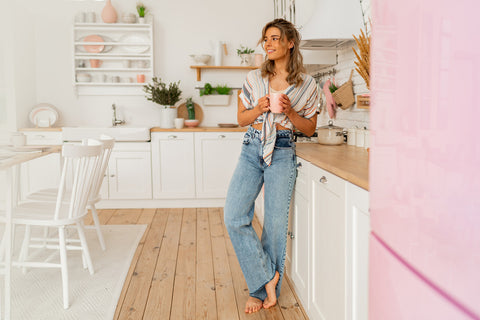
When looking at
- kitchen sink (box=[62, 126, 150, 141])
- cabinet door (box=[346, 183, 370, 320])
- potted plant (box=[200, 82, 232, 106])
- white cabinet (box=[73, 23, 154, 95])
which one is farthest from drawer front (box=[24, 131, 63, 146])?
cabinet door (box=[346, 183, 370, 320])

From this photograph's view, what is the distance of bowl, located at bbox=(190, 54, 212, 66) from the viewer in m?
4.74

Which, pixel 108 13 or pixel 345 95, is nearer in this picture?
pixel 345 95

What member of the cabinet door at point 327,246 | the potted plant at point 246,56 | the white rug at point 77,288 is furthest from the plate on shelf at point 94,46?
the cabinet door at point 327,246

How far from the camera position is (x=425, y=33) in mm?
412

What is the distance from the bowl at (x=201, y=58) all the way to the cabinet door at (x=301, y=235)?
295cm

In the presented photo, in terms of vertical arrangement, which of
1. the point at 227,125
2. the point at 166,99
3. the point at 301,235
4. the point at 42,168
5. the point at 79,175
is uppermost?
the point at 166,99

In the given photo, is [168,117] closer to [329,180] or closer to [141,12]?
[141,12]

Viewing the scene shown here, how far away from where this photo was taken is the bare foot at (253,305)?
6.85ft

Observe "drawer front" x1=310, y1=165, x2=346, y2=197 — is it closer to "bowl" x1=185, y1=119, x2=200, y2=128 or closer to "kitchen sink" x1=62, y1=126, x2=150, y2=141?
"kitchen sink" x1=62, y1=126, x2=150, y2=141

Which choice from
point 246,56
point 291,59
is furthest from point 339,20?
point 246,56

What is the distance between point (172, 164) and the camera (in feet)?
14.5

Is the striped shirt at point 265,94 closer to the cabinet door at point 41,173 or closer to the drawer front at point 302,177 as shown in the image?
the drawer front at point 302,177

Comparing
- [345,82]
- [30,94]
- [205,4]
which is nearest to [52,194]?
[345,82]

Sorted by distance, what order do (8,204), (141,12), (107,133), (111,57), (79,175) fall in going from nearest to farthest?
1. (8,204)
2. (79,175)
3. (107,133)
4. (141,12)
5. (111,57)
